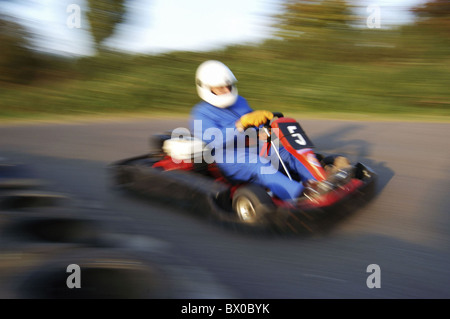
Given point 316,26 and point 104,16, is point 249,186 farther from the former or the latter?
point 104,16

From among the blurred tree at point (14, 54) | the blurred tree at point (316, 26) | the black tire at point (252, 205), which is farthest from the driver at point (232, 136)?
the blurred tree at point (14, 54)

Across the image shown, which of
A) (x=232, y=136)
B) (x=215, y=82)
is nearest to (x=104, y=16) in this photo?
(x=215, y=82)

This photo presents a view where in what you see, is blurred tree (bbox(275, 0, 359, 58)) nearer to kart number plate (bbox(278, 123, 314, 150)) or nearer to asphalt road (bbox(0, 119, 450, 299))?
asphalt road (bbox(0, 119, 450, 299))

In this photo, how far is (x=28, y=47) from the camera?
13.6m

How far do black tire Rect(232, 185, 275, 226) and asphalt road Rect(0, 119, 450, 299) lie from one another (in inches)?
4.4

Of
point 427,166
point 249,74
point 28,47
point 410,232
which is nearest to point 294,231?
point 410,232

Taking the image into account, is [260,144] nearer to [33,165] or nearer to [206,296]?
[206,296]

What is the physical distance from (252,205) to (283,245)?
28 cm

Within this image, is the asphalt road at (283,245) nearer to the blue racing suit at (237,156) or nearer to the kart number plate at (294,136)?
the blue racing suit at (237,156)

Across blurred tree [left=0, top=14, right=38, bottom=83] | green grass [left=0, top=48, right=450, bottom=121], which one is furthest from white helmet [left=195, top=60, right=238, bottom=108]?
blurred tree [left=0, top=14, right=38, bottom=83]

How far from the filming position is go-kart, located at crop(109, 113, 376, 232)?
2.59 m

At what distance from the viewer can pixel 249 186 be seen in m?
2.74

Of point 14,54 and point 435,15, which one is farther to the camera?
point 14,54

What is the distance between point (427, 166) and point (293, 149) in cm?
191
